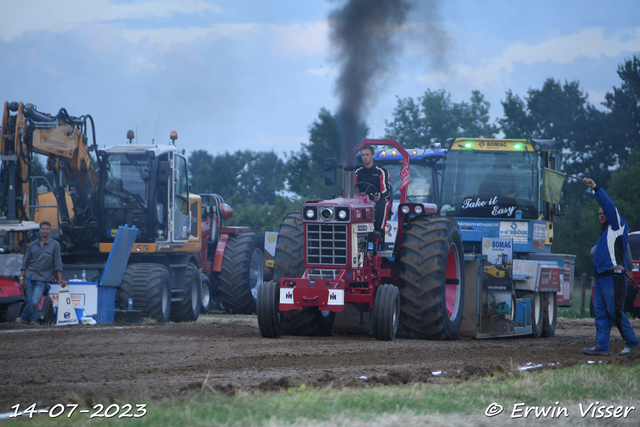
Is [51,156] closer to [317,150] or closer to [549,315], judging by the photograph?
[549,315]

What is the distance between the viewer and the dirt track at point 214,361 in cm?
568

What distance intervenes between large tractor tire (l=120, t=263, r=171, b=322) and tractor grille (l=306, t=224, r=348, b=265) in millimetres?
5160

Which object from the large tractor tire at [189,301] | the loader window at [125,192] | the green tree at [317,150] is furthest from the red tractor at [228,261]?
the green tree at [317,150]

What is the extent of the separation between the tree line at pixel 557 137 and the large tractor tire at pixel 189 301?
23075 millimetres

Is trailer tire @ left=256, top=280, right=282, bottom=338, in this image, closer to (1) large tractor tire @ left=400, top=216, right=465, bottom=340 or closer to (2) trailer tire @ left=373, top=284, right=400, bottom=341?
(2) trailer tire @ left=373, top=284, right=400, bottom=341

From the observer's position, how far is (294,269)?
1060 centimetres

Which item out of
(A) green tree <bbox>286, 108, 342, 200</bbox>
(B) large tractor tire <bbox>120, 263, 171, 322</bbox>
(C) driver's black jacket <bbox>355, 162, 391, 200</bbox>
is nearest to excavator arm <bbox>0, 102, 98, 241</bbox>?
(B) large tractor tire <bbox>120, 263, 171, 322</bbox>

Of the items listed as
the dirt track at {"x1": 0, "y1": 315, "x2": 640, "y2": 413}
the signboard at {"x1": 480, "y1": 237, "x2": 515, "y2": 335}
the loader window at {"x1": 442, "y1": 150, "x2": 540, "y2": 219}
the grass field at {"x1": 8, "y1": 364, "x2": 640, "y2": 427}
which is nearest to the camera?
the grass field at {"x1": 8, "y1": 364, "x2": 640, "y2": 427}

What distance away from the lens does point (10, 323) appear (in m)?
12.5

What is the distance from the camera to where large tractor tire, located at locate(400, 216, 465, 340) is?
10117 millimetres

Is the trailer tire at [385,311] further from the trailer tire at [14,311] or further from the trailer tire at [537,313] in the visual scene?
the trailer tire at [14,311]

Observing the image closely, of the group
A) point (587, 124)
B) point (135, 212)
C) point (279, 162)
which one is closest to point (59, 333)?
point (135, 212)

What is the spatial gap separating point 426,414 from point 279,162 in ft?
303

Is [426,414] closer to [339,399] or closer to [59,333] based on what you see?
[339,399]
